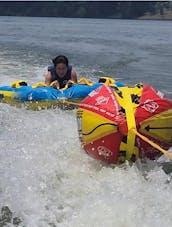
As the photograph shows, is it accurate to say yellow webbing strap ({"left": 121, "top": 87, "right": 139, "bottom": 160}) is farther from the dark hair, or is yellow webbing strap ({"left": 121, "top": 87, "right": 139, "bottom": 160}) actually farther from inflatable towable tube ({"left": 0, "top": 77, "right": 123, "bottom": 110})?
the dark hair

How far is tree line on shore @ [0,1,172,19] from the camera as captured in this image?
66.2m

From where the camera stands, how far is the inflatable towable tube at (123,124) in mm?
A: 4008

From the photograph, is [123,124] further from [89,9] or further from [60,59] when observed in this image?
[89,9]

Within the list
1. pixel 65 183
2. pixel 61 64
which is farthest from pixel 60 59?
pixel 65 183

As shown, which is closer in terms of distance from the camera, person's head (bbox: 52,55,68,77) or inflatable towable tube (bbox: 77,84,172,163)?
inflatable towable tube (bbox: 77,84,172,163)

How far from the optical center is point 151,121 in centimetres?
406

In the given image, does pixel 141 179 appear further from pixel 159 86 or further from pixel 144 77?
pixel 144 77

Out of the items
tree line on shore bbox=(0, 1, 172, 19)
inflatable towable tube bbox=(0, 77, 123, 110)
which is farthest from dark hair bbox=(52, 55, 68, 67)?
tree line on shore bbox=(0, 1, 172, 19)

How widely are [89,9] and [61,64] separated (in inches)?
2494

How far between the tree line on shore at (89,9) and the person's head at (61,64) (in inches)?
2339

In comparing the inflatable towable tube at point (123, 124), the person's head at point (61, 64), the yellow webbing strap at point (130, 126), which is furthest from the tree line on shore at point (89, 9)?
the yellow webbing strap at point (130, 126)

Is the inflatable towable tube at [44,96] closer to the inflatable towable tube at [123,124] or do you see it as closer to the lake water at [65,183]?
the lake water at [65,183]

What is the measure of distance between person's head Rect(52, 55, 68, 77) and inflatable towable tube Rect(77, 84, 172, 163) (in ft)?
8.48

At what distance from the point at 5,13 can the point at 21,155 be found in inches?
2715
